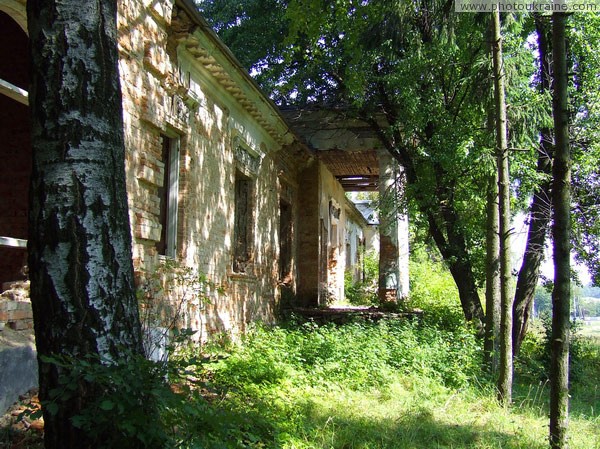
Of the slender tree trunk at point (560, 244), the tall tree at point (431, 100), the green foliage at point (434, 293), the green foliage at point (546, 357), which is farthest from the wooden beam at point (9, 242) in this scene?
the green foliage at point (546, 357)

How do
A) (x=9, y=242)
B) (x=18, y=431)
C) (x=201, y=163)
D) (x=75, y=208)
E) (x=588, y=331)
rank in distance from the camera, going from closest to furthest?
1. (x=75, y=208)
2. (x=18, y=431)
3. (x=9, y=242)
4. (x=201, y=163)
5. (x=588, y=331)

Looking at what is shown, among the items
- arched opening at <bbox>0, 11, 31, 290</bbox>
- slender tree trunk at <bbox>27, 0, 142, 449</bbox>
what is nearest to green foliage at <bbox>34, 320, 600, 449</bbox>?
slender tree trunk at <bbox>27, 0, 142, 449</bbox>

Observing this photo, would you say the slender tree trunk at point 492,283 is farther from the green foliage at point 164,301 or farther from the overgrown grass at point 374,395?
the green foliage at point 164,301

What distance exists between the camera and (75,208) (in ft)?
7.90

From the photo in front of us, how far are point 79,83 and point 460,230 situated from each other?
945 centimetres

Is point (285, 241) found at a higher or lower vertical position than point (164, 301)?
higher

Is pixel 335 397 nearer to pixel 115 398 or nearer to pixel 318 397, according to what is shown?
pixel 318 397

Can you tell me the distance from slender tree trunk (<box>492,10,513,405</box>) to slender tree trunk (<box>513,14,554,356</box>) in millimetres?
3740

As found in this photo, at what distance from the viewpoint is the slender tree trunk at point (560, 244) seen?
405 centimetres

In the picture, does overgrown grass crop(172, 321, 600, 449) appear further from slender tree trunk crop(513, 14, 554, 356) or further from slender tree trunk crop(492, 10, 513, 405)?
slender tree trunk crop(513, 14, 554, 356)

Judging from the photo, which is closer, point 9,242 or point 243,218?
point 9,242

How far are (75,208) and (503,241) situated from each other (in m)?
5.50

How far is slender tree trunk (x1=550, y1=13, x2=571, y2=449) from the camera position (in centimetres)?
405

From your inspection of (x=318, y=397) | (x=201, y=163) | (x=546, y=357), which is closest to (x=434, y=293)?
(x=546, y=357)
